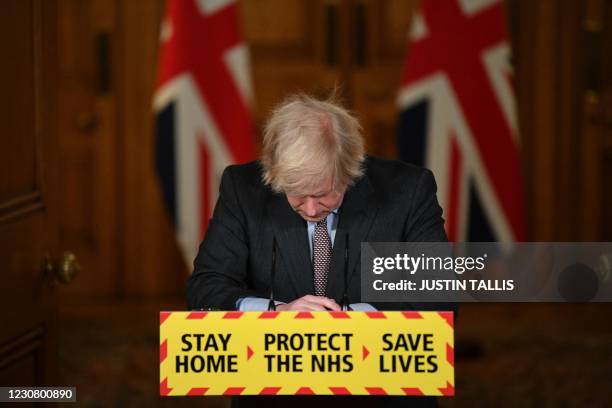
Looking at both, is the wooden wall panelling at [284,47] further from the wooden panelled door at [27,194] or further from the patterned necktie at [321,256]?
the patterned necktie at [321,256]

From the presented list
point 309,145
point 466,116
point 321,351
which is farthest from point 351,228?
point 466,116

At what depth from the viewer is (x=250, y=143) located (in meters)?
4.73

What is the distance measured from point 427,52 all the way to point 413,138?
1.22 feet

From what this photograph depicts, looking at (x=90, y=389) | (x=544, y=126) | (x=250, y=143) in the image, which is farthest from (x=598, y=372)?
(x=90, y=389)

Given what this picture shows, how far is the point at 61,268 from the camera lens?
227 centimetres

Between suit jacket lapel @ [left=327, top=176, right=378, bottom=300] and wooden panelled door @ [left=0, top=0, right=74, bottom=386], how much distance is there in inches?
23.9

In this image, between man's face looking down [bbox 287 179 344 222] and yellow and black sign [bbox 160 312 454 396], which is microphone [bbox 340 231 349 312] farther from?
yellow and black sign [bbox 160 312 454 396]

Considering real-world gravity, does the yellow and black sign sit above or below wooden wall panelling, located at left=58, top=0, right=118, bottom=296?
below

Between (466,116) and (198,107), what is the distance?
1154 mm

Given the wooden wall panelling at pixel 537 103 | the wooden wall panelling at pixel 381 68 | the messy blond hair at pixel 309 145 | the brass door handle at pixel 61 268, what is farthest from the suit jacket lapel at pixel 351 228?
the wooden wall panelling at pixel 537 103

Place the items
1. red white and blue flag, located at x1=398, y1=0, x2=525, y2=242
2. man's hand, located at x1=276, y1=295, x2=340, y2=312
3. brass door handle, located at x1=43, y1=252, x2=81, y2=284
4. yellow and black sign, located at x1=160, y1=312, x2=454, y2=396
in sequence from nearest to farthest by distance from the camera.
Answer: yellow and black sign, located at x1=160, y1=312, x2=454, y2=396 → man's hand, located at x1=276, y1=295, x2=340, y2=312 → brass door handle, located at x1=43, y1=252, x2=81, y2=284 → red white and blue flag, located at x1=398, y1=0, x2=525, y2=242

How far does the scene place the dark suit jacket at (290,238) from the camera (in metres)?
2.05

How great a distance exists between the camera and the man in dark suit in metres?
1.99

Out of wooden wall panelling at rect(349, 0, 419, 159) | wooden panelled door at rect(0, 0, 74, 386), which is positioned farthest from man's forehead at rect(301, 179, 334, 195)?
wooden wall panelling at rect(349, 0, 419, 159)
